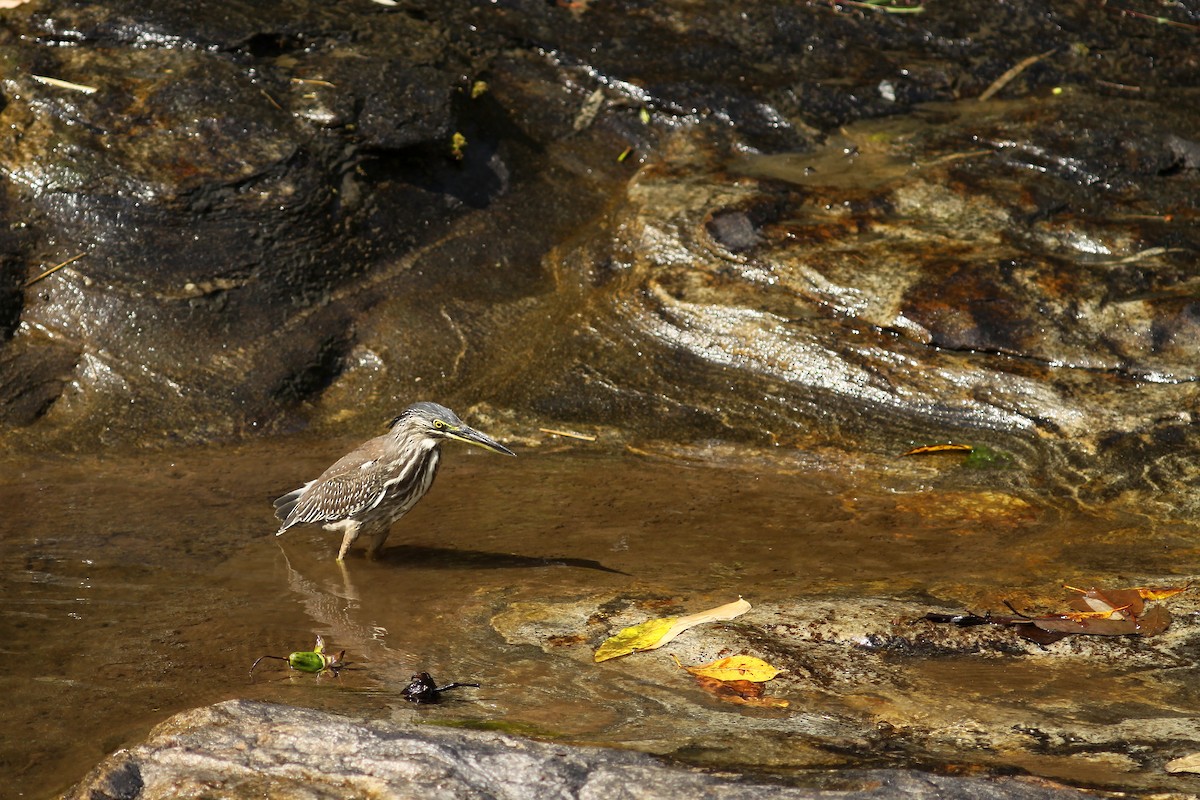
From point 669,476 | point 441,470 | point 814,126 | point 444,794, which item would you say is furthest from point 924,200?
point 444,794

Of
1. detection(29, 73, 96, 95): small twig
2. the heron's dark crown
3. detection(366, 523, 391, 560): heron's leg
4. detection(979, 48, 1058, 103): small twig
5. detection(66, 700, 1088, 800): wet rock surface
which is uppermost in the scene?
detection(979, 48, 1058, 103): small twig

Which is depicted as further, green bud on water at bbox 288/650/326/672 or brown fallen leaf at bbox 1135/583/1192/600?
brown fallen leaf at bbox 1135/583/1192/600

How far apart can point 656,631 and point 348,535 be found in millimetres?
2087

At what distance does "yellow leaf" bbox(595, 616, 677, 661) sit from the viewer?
15.4 feet

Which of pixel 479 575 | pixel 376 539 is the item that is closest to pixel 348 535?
pixel 376 539

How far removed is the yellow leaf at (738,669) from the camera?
446 centimetres

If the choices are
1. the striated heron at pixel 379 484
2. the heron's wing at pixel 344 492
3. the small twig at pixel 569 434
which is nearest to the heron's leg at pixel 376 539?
the striated heron at pixel 379 484

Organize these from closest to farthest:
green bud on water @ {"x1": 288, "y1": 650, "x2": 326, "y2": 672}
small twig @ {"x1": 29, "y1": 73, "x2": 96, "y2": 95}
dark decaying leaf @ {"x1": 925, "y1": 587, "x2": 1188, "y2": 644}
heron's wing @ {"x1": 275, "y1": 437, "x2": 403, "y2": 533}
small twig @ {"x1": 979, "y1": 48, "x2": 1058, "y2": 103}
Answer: green bud on water @ {"x1": 288, "y1": 650, "x2": 326, "y2": 672}
dark decaying leaf @ {"x1": 925, "y1": 587, "x2": 1188, "y2": 644}
heron's wing @ {"x1": 275, "y1": 437, "x2": 403, "y2": 533}
small twig @ {"x1": 29, "y1": 73, "x2": 96, "y2": 95}
small twig @ {"x1": 979, "y1": 48, "x2": 1058, "y2": 103}

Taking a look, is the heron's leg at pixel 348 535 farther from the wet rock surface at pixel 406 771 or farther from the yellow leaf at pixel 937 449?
the yellow leaf at pixel 937 449

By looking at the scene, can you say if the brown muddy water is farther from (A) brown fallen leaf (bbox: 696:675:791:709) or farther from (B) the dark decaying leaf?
(B) the dark decaying leaf

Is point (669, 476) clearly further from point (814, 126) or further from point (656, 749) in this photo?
point (814, 126)

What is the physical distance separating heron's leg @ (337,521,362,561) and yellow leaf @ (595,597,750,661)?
185cm

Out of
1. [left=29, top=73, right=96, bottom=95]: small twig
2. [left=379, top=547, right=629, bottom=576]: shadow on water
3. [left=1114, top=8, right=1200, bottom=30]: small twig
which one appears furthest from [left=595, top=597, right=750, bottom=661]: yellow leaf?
[left=1114, top=8, right=1200, bottom=30]: small twig

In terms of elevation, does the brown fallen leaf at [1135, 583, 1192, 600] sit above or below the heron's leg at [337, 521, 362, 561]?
above
